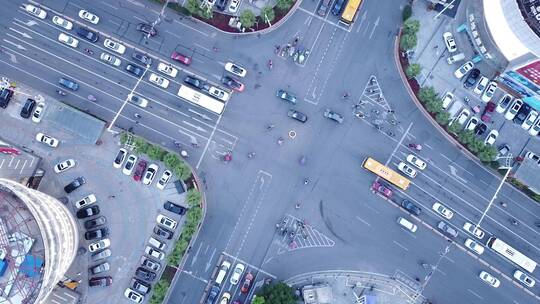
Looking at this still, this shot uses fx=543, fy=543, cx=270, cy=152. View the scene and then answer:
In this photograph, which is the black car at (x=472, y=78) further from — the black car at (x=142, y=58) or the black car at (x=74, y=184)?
the black car at (x=74, y=184)

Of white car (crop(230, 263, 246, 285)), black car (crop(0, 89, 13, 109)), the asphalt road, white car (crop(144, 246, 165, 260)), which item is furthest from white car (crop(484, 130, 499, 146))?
black car (crop(0, 89, 13, 109))

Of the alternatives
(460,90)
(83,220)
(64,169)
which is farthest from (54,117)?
(460,90)

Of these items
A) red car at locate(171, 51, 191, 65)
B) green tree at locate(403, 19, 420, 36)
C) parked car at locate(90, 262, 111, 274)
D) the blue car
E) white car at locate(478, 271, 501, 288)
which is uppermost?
green tree at locate(403, 19, 420, 36)

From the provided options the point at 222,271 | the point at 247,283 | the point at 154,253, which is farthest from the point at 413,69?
the point at 154,253

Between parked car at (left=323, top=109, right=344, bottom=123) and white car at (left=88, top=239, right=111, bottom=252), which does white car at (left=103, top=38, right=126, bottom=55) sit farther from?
parked car at (left=323, top=109, right=344, bottom=123)

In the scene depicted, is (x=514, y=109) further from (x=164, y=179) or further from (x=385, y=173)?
(x=164, y=179)
